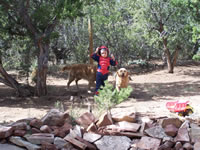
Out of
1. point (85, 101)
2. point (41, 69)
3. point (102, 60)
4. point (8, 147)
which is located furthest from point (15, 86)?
point (8, 147)

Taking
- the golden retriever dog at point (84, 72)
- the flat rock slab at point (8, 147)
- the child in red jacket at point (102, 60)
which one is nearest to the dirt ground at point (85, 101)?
the golden retriever dog at point (84, 72)

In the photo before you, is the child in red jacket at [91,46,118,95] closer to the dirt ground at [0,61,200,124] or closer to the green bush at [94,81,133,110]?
the dirt ground at [0,61,200,124]

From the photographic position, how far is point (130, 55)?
19.5 meters

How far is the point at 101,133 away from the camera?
412 centimetres

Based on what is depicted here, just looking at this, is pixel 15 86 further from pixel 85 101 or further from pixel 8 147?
pixel 8 147

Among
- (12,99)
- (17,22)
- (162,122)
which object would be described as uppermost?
(17,22)

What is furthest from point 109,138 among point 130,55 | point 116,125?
point 130,55

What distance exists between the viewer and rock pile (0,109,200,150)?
372cm

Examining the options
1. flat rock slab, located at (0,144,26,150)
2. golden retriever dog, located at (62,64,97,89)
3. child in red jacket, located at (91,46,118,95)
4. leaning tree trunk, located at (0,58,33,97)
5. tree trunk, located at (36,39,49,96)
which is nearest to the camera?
flat rock slab, located at (0,144,26,150)

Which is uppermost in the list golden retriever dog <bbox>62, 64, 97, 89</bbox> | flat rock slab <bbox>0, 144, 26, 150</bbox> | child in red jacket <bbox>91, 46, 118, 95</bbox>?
child in red jacket <bbox>91, 46, 118, 95</bbox>

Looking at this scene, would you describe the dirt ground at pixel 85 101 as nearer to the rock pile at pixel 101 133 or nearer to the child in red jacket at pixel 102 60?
the rock pile at pixel 101 133

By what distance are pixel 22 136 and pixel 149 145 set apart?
1954 millimetres

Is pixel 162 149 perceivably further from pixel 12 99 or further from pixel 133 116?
pixel 12 99

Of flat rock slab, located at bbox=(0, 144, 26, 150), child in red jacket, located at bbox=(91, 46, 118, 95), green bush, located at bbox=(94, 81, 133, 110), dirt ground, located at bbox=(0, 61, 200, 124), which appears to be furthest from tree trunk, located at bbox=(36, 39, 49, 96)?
flat rock slab, located at bbox=(0, 144, 26, 150)
